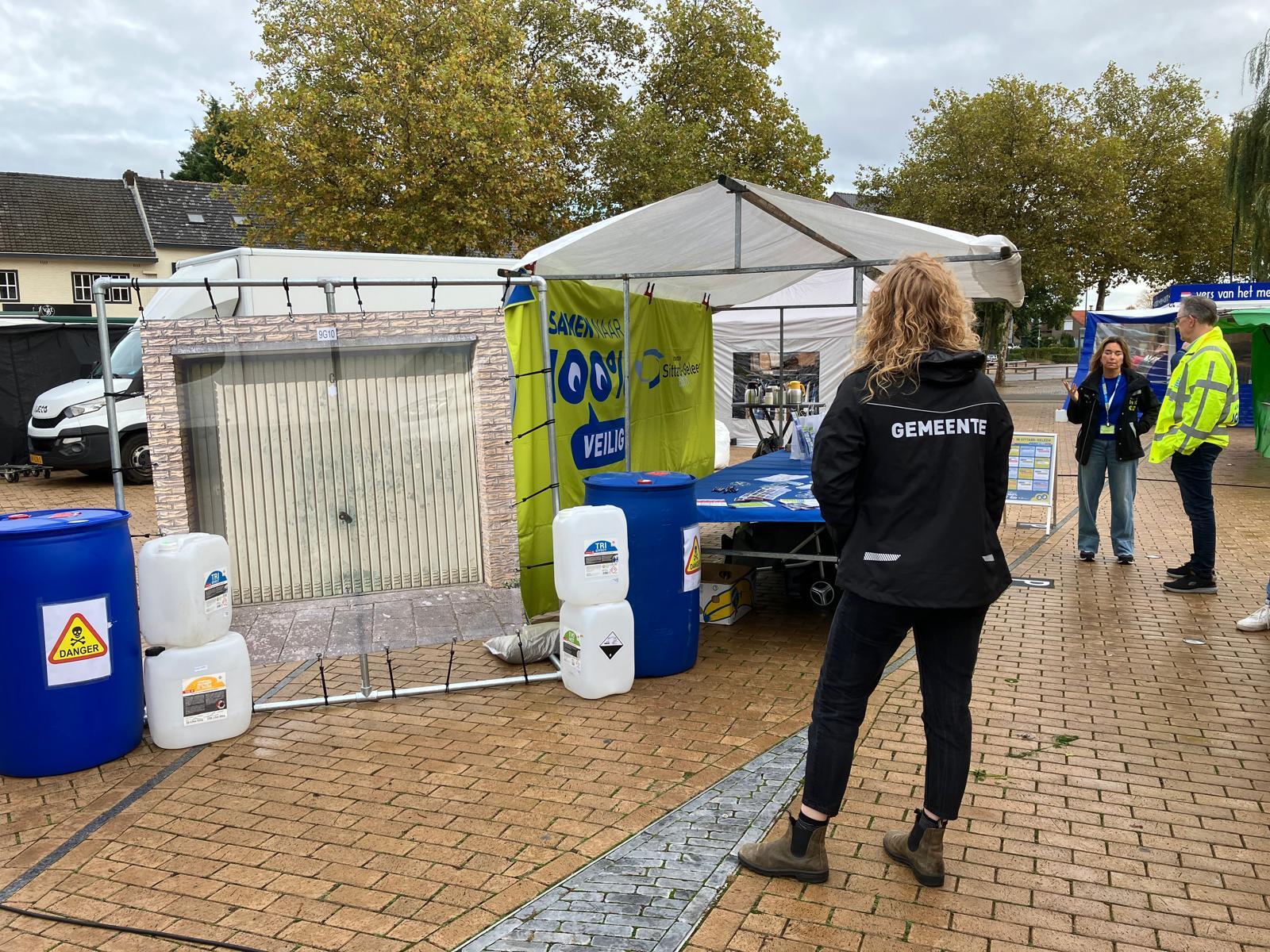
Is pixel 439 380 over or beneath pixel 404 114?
beneath

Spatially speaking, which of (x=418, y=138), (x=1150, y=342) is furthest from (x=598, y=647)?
(x=1150, y=342)

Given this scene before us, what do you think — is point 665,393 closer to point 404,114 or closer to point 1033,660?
point 1033,660

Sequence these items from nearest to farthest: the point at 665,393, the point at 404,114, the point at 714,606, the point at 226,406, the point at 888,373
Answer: the point at 888,373
the point at 226,406
the point at 714,606
the point at 665,393
the point at 404,114

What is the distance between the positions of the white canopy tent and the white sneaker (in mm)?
2702

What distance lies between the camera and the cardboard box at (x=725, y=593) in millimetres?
6590

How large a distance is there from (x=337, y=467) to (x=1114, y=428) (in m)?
5.99

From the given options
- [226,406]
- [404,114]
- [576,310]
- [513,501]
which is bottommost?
[513,501]

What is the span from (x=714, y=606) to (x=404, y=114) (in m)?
15.5

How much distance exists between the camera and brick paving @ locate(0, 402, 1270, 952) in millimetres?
3021

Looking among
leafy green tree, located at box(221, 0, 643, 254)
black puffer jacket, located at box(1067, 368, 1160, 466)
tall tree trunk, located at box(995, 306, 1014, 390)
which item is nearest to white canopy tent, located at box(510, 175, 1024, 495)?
black puffer jacket, located at box(1067, 368, 1160, 466)

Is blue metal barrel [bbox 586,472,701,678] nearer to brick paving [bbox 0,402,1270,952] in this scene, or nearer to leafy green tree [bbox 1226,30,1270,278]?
brick paving [bbox 0,402,1270,952]

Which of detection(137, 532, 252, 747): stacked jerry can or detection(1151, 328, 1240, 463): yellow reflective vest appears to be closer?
detection(137, 532, 252, 747): stacked jerry can

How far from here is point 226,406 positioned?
4703 millimetres

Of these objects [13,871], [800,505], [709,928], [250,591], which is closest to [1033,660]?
[800,505]
